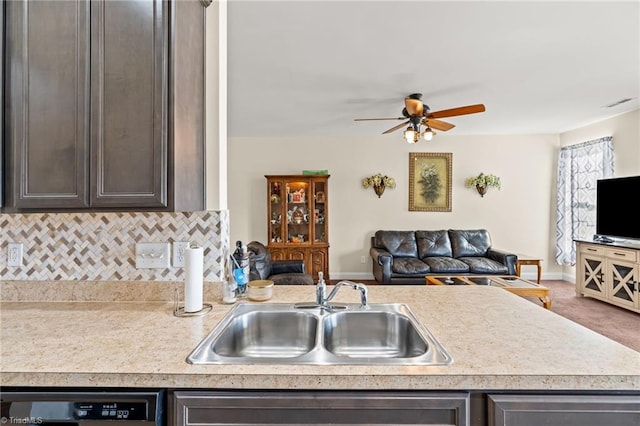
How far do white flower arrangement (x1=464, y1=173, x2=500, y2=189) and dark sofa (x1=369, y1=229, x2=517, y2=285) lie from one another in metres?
0.80

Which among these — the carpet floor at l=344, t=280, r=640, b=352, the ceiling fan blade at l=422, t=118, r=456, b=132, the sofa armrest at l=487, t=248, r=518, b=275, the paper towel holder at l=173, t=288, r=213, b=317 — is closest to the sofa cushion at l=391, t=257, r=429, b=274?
the sofa armrest at l=487, t=248, r=518, b=275

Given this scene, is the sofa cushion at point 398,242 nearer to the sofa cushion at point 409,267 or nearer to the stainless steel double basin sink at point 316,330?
the sofa cushion at point 409,267

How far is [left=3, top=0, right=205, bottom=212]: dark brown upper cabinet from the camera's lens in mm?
1174

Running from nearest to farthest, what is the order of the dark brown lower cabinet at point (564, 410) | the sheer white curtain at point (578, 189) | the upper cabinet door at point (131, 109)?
the dark brown lower cabinet at point (564, 410) < the upper cabinet door at point (131, 109) < the sheer white curtain at point (578, 189)

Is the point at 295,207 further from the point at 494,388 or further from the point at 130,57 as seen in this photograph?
the point at 494,388

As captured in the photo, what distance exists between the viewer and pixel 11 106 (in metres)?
1.20

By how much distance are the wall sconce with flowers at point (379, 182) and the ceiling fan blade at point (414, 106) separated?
2.04 meters

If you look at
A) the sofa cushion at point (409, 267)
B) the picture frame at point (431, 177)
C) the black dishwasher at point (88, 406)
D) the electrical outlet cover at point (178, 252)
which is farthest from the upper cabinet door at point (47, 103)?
the picture frame at point (431, 177)

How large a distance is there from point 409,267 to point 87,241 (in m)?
3.72

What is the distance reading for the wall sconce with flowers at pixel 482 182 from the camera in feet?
16.4

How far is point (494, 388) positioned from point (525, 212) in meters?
5.40

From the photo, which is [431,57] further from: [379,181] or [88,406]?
[88,406]

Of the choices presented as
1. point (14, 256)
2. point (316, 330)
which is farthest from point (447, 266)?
point (14, 256)

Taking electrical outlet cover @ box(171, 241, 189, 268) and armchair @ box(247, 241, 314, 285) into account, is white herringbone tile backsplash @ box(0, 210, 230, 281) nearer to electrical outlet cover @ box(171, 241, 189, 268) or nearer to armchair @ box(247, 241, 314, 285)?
electrical outlet cover @ box(171, 241, 189, 268)
